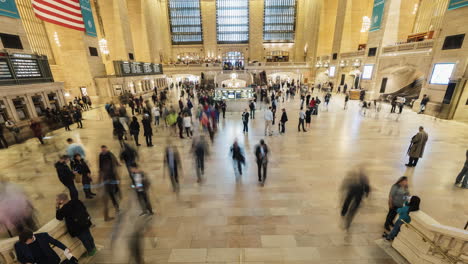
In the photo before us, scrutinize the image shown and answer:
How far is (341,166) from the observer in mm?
6637

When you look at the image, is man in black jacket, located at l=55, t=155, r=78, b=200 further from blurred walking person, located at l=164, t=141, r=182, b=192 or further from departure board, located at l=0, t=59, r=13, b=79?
departure board, located at l=0, t=59, r=13, b=79

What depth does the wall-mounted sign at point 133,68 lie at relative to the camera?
63.1 ft

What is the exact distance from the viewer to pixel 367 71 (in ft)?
66.4

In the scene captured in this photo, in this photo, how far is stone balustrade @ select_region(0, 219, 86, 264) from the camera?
2.76m

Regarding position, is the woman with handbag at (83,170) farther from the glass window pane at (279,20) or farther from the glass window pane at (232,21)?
the glass window pane at (279,20)

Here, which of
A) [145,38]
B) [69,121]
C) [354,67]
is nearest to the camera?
[69,121]

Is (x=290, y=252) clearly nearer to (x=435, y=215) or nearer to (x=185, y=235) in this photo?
(x=185, y=235)

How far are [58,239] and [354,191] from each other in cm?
544

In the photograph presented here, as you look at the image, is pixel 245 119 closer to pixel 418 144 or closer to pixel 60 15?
pixel 418 144

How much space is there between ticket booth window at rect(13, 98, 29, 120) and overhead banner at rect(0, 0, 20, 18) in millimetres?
4950

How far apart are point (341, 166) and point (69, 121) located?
14.2 m

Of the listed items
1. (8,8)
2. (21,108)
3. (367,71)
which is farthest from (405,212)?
(367,71)

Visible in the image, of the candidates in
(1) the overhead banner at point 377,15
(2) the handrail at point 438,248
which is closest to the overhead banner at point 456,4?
(1) the overhead banner at point 377,15

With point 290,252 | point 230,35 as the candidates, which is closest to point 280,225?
point 290,252
